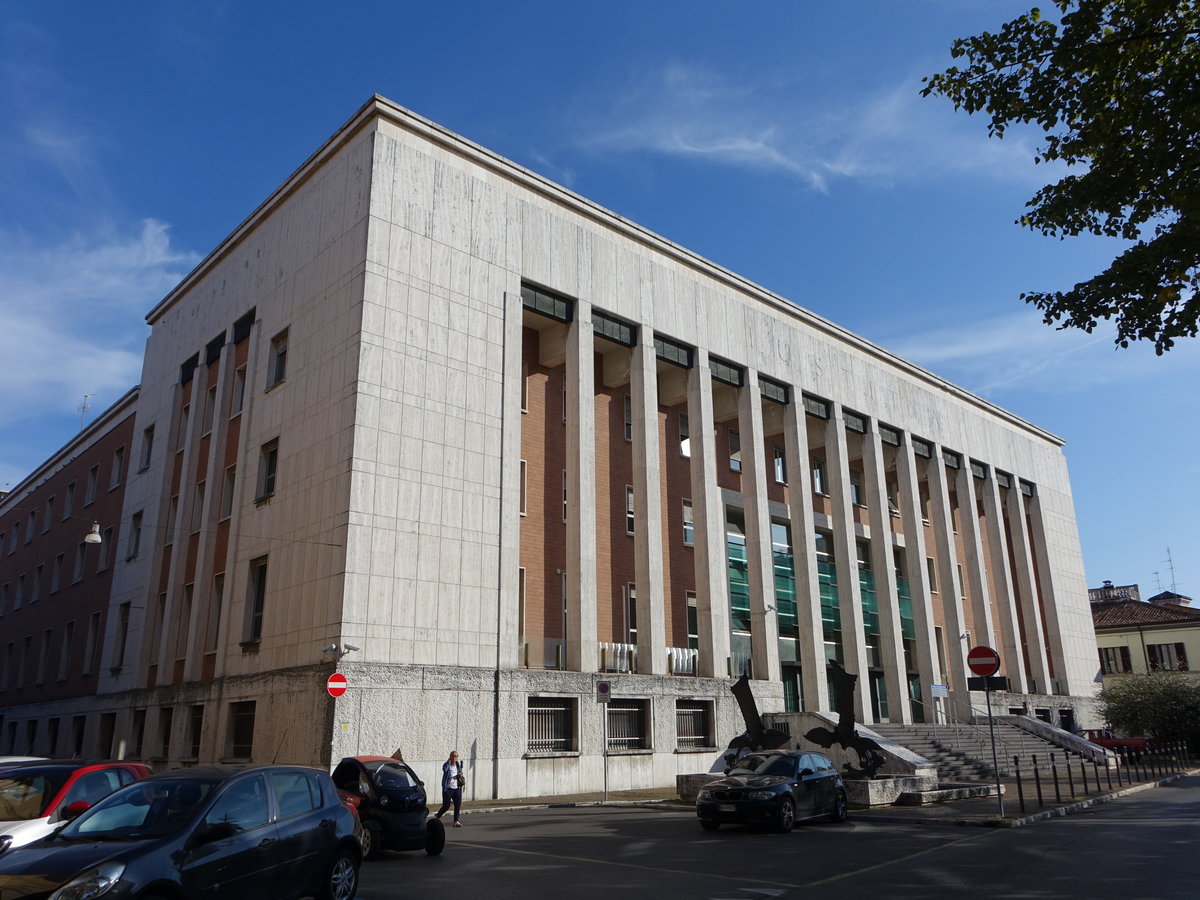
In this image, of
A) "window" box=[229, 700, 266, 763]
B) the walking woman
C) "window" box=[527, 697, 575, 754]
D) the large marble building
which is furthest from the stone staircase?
"window" box=[229, 700, 266, 763]

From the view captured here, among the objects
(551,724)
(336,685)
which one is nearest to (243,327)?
(336,685)

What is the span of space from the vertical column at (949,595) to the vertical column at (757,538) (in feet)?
35.3

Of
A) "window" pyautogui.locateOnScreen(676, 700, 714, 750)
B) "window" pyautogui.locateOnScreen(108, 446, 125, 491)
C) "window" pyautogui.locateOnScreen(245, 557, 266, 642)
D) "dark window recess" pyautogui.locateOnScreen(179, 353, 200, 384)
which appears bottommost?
"window" pyautogui.locateOnScreen(676, 700, 714, 750)

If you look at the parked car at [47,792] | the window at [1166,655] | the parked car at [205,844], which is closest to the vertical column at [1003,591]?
the window at [1166,655]

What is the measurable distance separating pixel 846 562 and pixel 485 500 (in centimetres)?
1623

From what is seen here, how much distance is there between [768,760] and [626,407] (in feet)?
56.5

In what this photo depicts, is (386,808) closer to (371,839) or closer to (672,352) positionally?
(371,839)

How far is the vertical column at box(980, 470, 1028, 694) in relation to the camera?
4094cm

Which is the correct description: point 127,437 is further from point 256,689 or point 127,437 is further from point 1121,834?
point 1121,834

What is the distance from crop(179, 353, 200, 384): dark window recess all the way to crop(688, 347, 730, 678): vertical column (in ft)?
57.2

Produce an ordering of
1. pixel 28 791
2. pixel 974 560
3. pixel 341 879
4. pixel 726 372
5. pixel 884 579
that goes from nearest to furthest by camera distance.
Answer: pixel 341 879 → pixel 28 791 → pixel 726 372 → pixel 884 579 → pixel 974 560

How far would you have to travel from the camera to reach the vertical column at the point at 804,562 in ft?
101

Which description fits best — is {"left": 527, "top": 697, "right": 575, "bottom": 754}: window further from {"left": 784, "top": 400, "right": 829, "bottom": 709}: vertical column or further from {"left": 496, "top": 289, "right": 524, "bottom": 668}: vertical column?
{"left": 784, "top": 400, "right": 829, "bottom": 709}: vertical column

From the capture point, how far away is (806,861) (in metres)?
11.9
